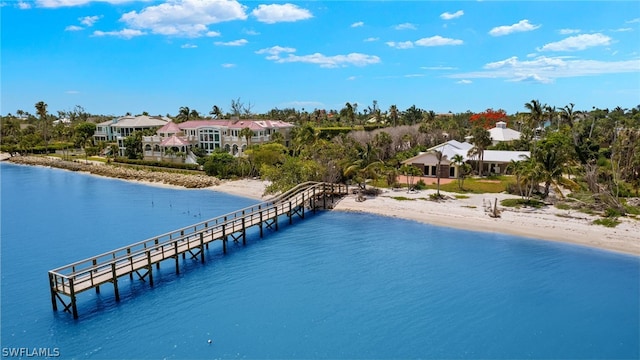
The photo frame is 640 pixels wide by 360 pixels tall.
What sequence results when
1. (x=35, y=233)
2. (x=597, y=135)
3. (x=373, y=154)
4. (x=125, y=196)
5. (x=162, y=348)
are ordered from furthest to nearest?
(x=597, y=135) → (x=125, y=196) → (x=373, y=154) → (x=35, y=233) → (x=162, y=348)

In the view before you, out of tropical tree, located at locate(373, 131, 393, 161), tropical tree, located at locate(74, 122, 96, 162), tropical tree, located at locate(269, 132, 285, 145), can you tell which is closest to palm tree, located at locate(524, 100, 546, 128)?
tropical tree, located at locate(373, 131, 393, 161)

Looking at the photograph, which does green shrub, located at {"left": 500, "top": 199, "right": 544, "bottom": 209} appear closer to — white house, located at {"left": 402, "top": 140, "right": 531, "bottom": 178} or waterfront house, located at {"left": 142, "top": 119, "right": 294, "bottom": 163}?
white house, located at {"left": 402, "top": 140, "right": 531, "bottom": 178}

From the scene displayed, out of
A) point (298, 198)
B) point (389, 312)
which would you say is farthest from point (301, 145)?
point (389, 312)

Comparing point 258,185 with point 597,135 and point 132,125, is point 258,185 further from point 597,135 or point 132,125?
point 597,135

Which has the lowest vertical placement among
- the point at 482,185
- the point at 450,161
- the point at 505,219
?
the point at 505,219

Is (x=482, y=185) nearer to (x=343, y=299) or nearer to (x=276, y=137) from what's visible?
(x=343, y=299)

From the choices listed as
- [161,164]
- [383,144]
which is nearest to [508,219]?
[383,144]

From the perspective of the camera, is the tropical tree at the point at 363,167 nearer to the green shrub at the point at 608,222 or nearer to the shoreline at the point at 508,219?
the shoreline at the point at 508,219
